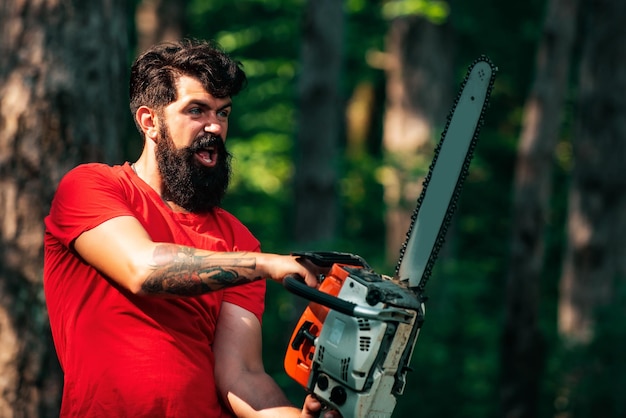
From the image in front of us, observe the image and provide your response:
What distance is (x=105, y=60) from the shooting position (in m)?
4.98

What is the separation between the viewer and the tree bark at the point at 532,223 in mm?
10328

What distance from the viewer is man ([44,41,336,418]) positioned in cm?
340

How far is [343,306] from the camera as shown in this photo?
3320 millimetres

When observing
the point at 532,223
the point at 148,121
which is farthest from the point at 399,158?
the point at 148,121

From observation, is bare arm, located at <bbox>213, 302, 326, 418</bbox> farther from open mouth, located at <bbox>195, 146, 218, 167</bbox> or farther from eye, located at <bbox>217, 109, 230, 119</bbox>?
eye, located at <bbox>217, 109, 230, 119</bbox>

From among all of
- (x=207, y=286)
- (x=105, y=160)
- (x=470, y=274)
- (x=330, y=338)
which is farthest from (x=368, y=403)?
(x=470, y=274)

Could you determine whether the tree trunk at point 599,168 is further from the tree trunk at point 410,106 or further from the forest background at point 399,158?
the tree trunk at point 410,106

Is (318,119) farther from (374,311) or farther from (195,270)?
(374,311)

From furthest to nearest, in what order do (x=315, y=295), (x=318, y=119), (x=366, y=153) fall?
1. (x=366, y=153)
2. (x=318, y=119)
3. (x=315, y=295)

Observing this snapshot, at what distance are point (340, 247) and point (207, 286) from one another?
8.35 metres

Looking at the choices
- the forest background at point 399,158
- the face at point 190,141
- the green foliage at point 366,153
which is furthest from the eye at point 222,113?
the green foliage at point 366,153

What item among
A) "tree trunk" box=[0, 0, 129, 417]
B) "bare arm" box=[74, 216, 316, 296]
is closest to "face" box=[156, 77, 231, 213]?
"bare arm" box=[74, 216, 316, 296]

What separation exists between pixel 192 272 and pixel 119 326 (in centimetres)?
35

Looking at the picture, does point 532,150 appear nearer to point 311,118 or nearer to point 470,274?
point 311,118
